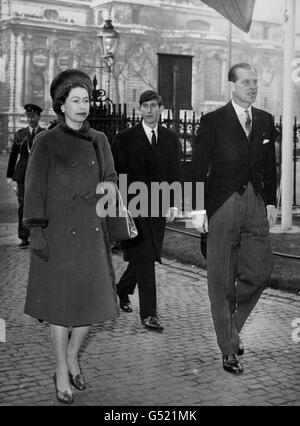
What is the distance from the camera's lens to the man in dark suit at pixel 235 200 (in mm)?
4391

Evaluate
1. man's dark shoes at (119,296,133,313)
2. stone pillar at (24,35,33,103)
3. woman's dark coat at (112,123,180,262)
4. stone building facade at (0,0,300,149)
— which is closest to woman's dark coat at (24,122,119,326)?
woman's dark coat at (112,123,180,262)

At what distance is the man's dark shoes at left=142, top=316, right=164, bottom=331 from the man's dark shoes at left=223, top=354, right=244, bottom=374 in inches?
42.3

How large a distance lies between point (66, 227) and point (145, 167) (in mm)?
1976

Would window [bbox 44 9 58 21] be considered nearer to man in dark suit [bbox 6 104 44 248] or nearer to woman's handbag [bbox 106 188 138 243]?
man in dark suit [bbox 6 104 44 248]

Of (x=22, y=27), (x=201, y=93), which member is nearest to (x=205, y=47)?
(x=201, y=93)

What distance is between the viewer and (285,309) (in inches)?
238

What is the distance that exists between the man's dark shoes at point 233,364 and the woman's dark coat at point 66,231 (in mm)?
979

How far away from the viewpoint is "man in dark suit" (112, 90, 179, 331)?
551 centimetres

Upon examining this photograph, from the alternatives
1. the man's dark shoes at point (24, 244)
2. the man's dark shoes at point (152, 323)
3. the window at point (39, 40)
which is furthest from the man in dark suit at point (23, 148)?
the window at point (39, 40)

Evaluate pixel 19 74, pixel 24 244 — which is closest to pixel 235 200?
pixel 24 244

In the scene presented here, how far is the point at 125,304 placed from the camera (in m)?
6.11

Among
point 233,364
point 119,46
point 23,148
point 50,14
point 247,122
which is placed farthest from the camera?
point 50,14

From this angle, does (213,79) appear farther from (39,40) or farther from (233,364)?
(233,364)

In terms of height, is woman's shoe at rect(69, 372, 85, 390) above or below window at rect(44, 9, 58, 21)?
below
